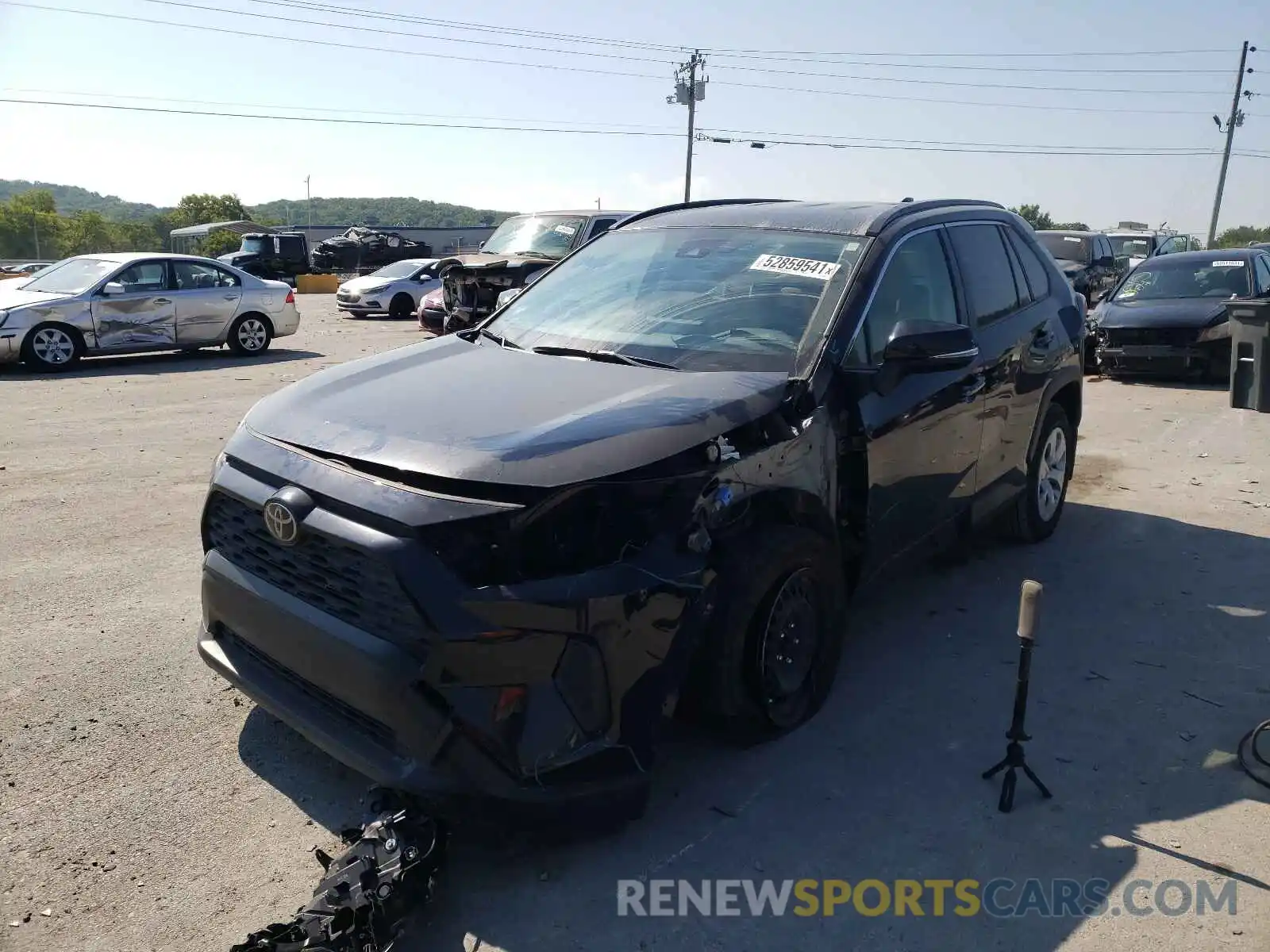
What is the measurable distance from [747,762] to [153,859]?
1.90 meters

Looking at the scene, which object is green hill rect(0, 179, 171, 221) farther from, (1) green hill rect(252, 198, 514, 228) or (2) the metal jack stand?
(2) the metal jack stand


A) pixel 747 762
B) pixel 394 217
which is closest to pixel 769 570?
pixel 747 762

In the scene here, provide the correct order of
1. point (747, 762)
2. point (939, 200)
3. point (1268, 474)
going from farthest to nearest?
point (1268, 474), point (939, 200), point (747, 762)

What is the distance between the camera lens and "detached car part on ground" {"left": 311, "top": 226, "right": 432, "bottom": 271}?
4016 centimetres

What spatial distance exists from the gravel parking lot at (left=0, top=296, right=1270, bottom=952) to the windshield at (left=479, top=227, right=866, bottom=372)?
1131 mm

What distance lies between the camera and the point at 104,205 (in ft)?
541

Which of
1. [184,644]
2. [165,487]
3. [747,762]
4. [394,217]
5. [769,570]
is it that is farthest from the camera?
[394,217]

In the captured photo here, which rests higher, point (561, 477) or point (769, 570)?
point (561, 477)

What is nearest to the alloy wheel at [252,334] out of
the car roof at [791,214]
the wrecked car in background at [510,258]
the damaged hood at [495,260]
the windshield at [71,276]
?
the windshield at [71,276]

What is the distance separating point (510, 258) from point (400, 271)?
11114 millimetres

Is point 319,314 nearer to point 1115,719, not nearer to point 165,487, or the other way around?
point 165,487

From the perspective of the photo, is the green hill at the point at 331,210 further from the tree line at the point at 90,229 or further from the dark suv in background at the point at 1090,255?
the dark suv in background at the point at 1090,255

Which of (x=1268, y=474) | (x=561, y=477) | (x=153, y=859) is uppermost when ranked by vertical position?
(x=561, y=477)

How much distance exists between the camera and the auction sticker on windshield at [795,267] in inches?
156
